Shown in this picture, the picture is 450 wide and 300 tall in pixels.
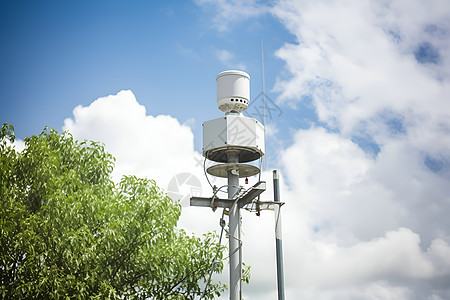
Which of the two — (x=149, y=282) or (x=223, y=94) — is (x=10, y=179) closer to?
(x=149, y=282)

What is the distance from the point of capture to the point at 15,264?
15.7 metres

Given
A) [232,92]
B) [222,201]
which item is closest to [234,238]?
[222,201]

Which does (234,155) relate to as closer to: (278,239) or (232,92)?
(232,92)

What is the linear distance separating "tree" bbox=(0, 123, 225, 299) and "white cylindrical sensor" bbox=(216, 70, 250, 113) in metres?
3.70

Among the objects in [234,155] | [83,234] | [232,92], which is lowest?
[83,234]

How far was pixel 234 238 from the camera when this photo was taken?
1684 centimetres

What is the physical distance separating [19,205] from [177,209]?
4.82 metres

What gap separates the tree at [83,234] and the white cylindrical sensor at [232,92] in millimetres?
3697

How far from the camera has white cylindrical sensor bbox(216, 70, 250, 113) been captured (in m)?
17.9

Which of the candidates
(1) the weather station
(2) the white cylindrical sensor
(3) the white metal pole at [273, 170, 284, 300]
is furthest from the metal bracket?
(2) the white cylindrical sensor

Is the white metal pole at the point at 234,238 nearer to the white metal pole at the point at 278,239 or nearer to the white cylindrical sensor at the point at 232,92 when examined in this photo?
the white metal pole at the point at 278,239

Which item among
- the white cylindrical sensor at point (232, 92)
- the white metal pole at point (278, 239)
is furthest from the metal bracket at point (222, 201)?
the white cylindrical sensor at point (232, 92)

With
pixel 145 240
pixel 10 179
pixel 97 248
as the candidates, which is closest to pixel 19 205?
pixel 10 179

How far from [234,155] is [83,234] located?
17.8ft
